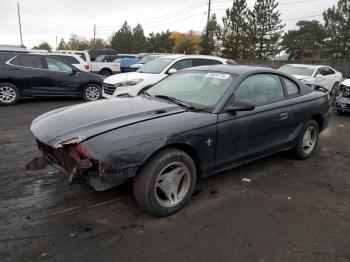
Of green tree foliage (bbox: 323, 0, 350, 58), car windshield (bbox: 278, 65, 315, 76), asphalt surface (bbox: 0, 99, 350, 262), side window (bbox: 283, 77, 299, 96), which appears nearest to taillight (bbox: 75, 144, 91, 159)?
asphalt surface (bbox: 0, 99, 350, 262)

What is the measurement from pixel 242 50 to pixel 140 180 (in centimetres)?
3718

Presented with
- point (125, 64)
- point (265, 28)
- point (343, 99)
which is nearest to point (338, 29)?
point (265, 28)

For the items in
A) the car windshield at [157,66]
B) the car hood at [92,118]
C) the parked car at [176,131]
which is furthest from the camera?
the car windshield at [157,66]

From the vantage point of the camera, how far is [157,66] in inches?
424

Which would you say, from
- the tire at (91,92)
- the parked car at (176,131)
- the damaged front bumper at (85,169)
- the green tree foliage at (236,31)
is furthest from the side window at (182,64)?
the green tree foliage at (236,31)

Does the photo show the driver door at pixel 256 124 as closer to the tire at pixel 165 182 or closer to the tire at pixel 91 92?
the tire at pixel 165 182

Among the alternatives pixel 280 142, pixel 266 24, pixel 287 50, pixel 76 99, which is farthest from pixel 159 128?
pixel 287 50

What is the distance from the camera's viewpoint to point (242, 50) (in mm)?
38750

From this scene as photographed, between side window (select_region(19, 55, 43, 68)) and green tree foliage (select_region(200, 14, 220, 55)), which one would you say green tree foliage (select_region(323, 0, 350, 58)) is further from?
side window (select_region(19, 55, 43, 68))

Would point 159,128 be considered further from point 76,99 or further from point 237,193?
point 76,99

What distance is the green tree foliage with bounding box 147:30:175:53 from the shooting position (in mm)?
60125

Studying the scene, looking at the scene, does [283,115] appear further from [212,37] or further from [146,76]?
[212,37]

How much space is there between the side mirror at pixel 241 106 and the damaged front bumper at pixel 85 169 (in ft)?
4.80

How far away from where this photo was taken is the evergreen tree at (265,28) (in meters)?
39.6
